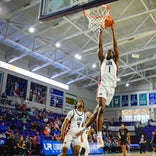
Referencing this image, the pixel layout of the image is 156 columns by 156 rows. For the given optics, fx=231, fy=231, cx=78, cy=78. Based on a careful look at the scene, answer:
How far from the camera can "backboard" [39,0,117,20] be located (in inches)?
232

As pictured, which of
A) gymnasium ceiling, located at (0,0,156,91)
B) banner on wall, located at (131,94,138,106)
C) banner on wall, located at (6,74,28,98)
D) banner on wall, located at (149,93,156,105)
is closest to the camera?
gymnasium ceiling, located at (0,0,156,91)

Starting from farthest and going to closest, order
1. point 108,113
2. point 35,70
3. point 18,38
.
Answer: point 108,113 → point 35,70 → point 18,38

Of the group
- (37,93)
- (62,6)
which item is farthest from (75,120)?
(37,93)

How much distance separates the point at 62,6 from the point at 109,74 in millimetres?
2932

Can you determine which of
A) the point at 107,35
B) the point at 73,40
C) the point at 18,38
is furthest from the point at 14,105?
the point at 107,35

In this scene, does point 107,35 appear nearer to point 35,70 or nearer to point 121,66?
point 121,66

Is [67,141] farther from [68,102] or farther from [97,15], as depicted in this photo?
[68,102]

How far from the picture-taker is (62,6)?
649cm

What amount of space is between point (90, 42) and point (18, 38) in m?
5.72

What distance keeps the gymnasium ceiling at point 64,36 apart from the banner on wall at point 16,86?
141 cm

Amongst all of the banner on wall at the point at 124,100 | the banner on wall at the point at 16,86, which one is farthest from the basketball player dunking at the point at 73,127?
the banner on wall at the point at 124,100

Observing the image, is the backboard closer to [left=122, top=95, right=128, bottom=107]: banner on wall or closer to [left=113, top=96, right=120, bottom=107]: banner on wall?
[left=122, top=95, right=128, bottom=107]: banner on wall

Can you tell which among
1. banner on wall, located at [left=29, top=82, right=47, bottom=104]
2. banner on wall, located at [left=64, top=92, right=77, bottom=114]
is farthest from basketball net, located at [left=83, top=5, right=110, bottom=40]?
banner on wall, located at [left=64, top=92, right=77, bottom=114]

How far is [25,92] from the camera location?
19.8 m
